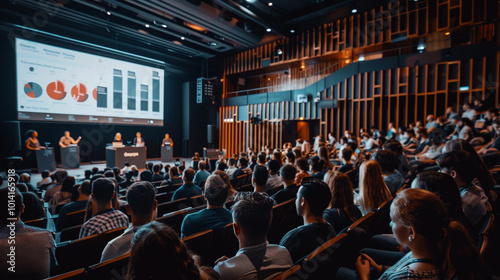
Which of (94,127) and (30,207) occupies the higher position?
(94,127)

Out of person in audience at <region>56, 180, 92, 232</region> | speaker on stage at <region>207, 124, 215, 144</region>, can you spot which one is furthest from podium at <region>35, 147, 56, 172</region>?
speaker on stage at <region>207, 124, 215, 144</region>

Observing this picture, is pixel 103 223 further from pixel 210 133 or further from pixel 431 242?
pixel 210 133

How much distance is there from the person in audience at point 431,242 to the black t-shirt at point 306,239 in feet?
1.49

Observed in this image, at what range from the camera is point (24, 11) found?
Result: 24.8 feet

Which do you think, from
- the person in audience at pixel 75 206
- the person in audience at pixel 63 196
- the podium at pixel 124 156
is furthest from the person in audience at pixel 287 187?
the podium at pixel 124 156

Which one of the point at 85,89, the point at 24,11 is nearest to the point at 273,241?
the point at 85,89

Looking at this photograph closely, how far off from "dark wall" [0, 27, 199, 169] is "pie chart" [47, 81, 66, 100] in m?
1.53

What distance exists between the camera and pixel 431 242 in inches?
39.1

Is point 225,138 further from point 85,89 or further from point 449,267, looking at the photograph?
point 449,267

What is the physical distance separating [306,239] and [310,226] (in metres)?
0.09

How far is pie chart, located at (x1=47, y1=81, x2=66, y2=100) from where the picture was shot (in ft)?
A: 25.2

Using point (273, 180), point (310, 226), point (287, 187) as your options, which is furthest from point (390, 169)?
point (310, 226)

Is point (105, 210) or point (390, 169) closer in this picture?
point (105, 210)

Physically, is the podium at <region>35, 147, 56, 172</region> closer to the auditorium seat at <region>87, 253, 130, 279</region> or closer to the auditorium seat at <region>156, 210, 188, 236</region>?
the auditorium seat at <region>156, 210, 188, 236</region>
